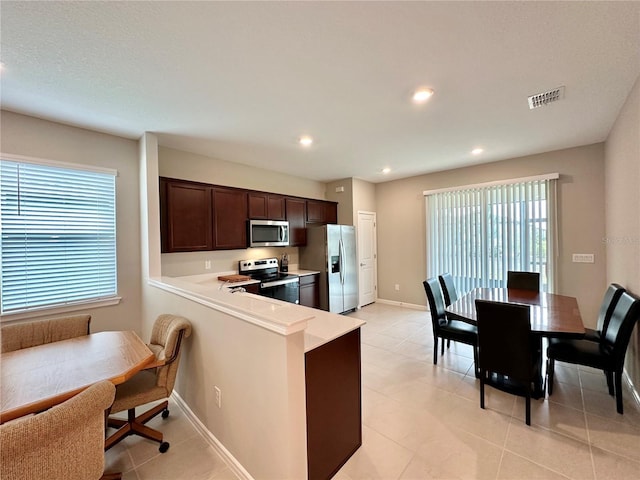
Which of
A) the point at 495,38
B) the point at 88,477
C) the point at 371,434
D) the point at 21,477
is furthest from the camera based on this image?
the point at 371,434

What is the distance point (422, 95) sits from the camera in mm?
2295

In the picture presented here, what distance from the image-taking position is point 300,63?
1.86 metres

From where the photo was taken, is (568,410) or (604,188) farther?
(604,188)

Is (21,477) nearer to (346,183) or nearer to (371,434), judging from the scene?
(371,434)

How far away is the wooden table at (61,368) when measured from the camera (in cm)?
132

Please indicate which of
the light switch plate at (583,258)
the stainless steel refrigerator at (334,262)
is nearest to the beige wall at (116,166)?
the stainless steel refrigerator at (334,262)

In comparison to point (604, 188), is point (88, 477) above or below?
below

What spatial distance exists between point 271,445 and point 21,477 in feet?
3.29

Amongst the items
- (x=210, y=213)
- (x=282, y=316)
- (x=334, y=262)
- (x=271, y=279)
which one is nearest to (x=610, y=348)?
(x=282, y=316)

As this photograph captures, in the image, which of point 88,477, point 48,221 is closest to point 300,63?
point 88,477

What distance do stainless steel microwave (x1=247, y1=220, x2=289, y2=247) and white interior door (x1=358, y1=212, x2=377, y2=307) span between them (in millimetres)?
1763

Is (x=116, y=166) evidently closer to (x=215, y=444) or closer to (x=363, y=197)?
(x=215, y=444)

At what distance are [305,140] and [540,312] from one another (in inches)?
124

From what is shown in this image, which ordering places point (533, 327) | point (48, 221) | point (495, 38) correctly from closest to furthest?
point (495, 38) < point (533, 327) < point (48, 221)
